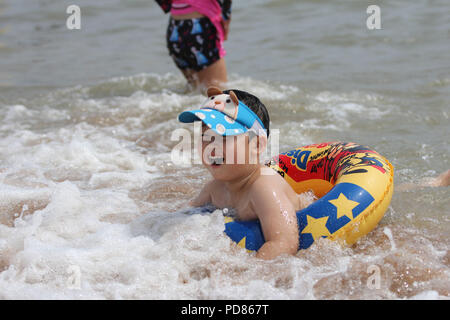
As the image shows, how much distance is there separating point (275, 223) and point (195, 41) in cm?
341

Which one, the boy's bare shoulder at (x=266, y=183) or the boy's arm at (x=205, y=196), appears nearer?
the boy's bare shoulder at (x=266, y=183)

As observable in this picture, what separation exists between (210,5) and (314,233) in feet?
11.6

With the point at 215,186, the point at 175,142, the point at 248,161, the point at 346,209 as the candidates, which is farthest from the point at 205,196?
the point at 175,142

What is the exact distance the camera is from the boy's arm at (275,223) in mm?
3018

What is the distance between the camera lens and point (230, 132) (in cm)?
301

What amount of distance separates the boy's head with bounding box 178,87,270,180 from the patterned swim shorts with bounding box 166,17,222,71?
2.92 meters

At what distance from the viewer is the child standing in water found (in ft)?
19.4

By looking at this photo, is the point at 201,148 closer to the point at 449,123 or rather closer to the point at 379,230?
the point at 379,230

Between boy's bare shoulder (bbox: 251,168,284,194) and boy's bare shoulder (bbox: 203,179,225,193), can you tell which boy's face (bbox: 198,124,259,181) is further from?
boy's bare shoulder (bbox: 203,179,225,193)

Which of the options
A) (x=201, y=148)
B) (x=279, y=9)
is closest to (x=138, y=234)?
(x=201, y=148)

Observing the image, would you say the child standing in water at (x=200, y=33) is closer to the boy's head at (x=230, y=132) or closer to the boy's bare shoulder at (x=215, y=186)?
the boy's bare shoulder at (x=215, y=186)

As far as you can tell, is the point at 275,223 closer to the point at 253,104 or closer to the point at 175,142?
the point at 253,104

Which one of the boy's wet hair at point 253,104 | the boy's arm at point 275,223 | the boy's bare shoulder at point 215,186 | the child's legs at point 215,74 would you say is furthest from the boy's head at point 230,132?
the child's legs at point 215,74

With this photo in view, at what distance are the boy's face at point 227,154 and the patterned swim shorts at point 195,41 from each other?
3.09m
